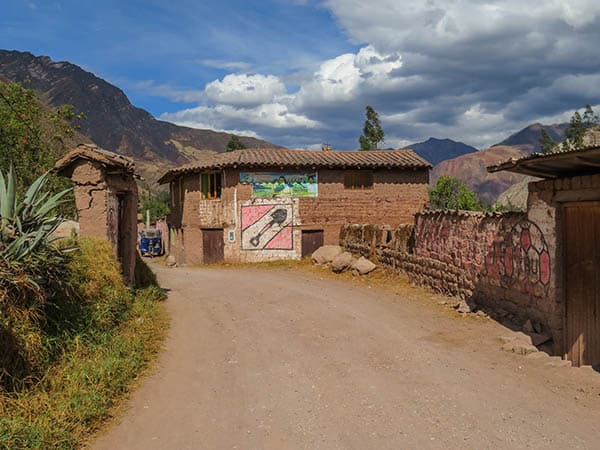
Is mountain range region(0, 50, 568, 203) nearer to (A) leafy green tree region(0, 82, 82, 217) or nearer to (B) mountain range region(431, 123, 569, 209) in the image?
(B) mountain range region(431, 123, 569, 209)

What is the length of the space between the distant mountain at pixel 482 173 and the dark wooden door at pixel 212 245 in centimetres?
12754

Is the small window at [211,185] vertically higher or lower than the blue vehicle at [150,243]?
higher

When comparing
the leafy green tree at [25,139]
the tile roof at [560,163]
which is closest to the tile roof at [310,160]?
the leafy green tree at [25,139]

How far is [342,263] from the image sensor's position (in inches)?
679

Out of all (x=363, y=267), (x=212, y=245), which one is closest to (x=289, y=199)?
(x=212, y=245)

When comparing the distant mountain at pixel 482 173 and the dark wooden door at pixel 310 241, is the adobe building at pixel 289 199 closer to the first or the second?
the dark wooden door at pixel 310 241

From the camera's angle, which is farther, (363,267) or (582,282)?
(363,267)

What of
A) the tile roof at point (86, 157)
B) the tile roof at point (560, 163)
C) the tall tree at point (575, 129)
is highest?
the tall tree at point (575, 129)

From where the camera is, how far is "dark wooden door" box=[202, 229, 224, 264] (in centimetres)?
2370

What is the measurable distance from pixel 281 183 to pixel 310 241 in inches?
125

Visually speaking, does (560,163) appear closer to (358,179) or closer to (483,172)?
(358,179)

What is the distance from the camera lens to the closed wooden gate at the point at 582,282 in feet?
25.3

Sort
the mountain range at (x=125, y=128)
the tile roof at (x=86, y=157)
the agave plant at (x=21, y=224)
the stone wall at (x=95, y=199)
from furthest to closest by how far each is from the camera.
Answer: the mountain range at (x=125, y=128), the stone wall at (x=95, y=199), the tile roof at (x=86, y=157), the agave plant at (x=21, y=224)

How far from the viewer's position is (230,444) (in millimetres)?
4996
